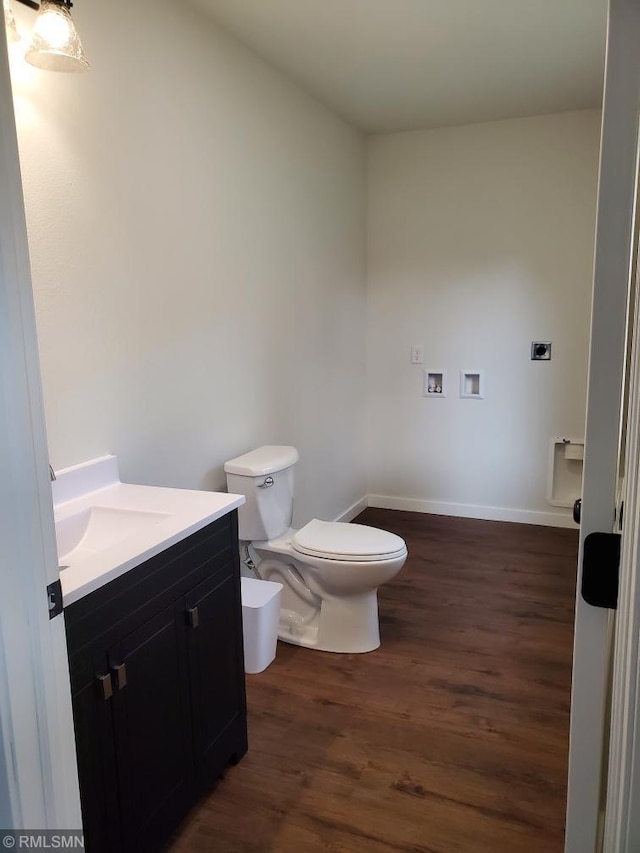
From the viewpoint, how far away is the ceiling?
2396 millimetres

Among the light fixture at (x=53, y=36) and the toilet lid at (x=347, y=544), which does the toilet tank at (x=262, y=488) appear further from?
the light fixture at (x=53, y=36)

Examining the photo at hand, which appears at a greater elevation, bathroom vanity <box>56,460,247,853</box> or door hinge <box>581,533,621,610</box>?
door hinge <box>581,533,621,610</box>

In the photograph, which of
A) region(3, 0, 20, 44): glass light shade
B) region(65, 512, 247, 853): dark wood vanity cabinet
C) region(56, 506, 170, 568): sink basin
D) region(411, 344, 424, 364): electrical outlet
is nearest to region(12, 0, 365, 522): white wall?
region(3, 0, 20, 44): glass light shade

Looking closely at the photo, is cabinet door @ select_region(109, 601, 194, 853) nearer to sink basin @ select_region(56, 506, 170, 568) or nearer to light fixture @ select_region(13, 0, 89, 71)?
sink basin @ select_region(56, 506, 170, 568)

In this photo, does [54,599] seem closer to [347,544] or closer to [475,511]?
[347,544]

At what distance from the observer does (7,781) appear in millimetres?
937

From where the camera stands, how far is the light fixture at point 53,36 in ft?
4.83

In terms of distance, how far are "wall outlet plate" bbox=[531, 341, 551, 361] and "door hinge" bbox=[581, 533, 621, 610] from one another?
10.9 ft

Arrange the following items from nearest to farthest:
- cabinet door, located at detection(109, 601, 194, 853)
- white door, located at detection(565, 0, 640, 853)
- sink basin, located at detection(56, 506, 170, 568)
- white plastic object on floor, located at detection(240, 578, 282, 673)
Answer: white door, located at detection(565, 0, 640, 853), cabinet door, located at detection(109, 601, 194, 853), sink basin, located at detection(56, 506, 170, 568), white plastic object on floor, located at detection(240, 578, 282, 673)

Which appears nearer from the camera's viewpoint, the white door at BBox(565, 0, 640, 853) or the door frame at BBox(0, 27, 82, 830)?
the white door at BBox(565, 0, 640, 853)

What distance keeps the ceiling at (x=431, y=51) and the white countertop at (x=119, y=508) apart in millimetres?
1771

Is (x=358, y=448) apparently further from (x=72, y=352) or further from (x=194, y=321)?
(x=72, y=352)

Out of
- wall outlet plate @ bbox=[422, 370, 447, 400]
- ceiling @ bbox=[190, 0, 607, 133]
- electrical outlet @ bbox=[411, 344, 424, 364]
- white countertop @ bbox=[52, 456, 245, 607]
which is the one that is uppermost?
ceiling @ bbox=[190, 0, 607, 133]

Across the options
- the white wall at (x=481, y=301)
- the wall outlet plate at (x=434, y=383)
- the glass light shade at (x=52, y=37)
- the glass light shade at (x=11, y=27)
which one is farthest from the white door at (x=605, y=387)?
the wall outlet plate at (x=434, y=383)
